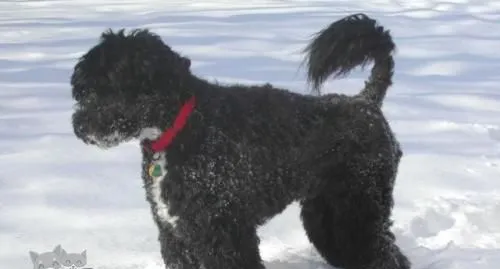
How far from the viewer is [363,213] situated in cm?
369

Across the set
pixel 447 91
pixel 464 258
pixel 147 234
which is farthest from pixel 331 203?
pixel 447 91

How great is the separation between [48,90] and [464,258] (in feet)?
16.1

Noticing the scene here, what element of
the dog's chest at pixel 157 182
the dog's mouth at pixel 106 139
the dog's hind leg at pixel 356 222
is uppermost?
the dog's mouth at pixel 106 139

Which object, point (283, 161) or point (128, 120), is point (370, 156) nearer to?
point (283, 161)

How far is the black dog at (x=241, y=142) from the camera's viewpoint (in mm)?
2963

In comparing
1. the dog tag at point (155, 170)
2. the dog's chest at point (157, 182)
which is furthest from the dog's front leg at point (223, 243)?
the dog tag at point (155, 170)

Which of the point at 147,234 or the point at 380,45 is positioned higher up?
the point at 380,45

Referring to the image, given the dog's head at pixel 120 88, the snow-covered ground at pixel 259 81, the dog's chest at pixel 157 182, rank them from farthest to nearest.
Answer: the snow-covered ground at pixel 259 81, the dog's chest at pixel 157 182, the dog's head at pixel 120 88

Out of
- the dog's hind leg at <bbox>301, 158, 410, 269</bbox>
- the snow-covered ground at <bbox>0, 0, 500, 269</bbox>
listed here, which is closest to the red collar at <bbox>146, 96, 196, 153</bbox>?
the dog's hind leg at <bbox>301, 158, 410, 269</bbox>

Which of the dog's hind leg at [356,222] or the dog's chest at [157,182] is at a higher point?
the dog's chest at [157,182]

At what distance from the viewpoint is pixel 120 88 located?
293 centimetres

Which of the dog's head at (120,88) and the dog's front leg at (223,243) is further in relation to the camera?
the dog's front leg at (223,243)
